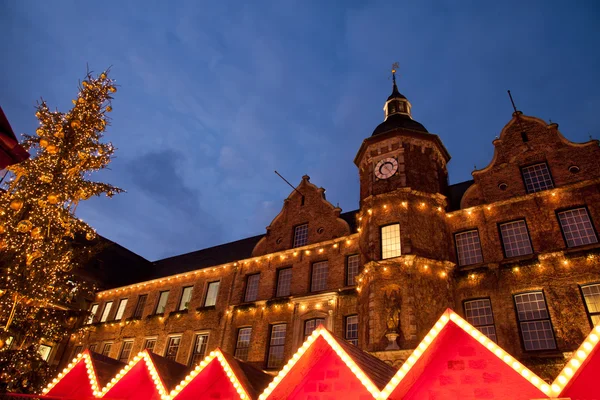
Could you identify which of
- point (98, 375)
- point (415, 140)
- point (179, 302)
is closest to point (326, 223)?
point (415, 140)

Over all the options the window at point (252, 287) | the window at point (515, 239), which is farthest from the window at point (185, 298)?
the window at point (515, 239)

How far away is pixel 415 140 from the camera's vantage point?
62.2 feet

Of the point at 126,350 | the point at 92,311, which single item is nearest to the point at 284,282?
the point at 126,350

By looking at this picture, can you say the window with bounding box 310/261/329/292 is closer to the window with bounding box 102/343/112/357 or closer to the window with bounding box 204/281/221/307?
the window with bounding box 204/281/221/307

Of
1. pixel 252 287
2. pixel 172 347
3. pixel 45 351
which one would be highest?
pixel 252 287

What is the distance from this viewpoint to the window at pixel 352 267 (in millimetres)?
18375

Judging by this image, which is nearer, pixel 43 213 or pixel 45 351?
pixel 43 213

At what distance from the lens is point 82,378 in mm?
11445

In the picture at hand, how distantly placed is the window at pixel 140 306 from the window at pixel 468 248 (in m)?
19.7

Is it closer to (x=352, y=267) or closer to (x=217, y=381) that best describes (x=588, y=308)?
(x=352, y=267)

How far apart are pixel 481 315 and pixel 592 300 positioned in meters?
3.49

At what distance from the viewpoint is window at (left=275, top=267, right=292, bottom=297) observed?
20.3 m

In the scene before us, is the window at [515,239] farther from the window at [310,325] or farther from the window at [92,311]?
the window at [92,311]

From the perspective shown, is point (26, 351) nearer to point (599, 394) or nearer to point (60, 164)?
point (60, 164)
